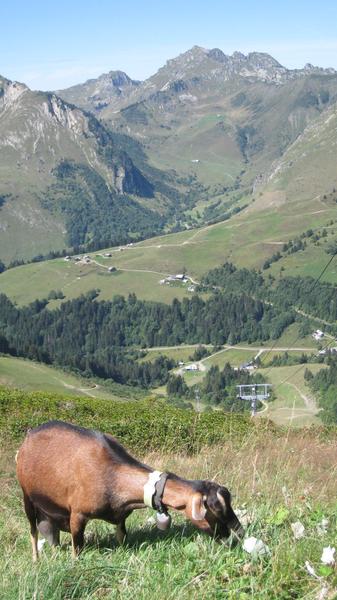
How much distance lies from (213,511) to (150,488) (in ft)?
2.43

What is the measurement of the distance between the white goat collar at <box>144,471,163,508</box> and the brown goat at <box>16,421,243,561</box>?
0.36 feet

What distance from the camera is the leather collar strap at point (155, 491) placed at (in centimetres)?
621

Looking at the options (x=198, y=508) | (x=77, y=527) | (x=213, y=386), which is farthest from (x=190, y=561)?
(x=213, y=386)

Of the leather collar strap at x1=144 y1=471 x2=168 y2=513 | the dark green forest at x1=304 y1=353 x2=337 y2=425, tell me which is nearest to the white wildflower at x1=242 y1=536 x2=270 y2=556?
the leather collar strap at x1=144 y1=471 x2=168 y2=513

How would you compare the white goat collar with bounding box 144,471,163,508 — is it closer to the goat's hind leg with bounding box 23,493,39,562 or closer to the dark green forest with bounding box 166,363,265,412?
the goat's hind leg with bounding box 23,493,39,562

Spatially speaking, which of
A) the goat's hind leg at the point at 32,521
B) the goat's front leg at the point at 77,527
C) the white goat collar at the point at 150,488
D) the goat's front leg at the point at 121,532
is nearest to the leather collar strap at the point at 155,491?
the white goat collar at the point at 150,488

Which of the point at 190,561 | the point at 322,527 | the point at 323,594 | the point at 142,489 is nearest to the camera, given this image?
the point at 323,594

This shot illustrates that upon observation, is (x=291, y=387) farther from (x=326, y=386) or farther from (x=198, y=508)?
(x=198, y=508)

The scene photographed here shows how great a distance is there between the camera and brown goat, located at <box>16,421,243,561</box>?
6.11m

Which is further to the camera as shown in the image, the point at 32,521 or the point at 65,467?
the point at 32,521

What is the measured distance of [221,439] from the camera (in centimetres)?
1570

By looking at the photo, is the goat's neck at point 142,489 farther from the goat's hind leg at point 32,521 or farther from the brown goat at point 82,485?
the goat's hind leg at point 32,521

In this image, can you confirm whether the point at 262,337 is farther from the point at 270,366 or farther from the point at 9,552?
the point at 9,552

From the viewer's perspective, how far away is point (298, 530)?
19.5 feet
